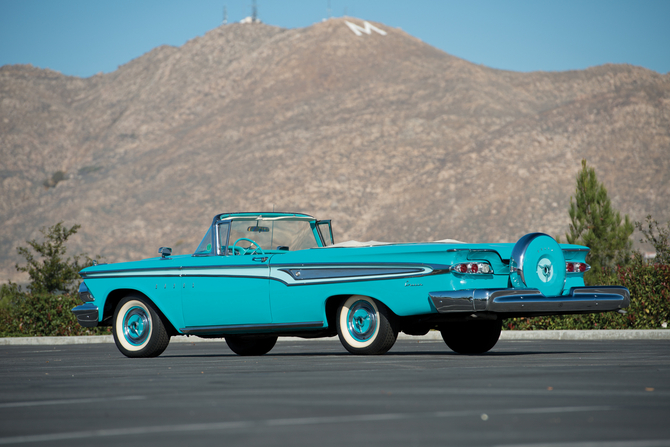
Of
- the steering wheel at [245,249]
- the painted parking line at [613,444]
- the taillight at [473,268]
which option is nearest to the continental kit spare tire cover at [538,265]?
the taillight at [473,268]

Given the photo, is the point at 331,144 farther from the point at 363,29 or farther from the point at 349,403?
the point at 349,403

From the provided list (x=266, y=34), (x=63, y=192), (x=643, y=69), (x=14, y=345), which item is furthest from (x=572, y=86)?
(x=14, y=345)

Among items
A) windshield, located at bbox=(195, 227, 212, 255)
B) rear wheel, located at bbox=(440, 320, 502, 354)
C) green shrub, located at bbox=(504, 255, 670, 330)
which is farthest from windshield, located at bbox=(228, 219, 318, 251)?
green shrub, located at bbox=(504, 255, 670, 330)

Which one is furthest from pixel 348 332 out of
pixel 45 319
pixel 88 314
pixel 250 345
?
pixel 45 319

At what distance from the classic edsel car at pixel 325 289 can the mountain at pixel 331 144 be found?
2176 inches

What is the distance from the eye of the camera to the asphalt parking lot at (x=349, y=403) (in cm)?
462

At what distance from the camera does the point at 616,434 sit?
4.53m

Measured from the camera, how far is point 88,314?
39.4 ft

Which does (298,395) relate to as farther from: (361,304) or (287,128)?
(287,128)

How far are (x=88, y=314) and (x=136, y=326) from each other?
2.73 feet

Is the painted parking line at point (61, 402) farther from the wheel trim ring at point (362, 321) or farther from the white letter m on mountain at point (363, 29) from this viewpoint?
the white letter m on mountain at point (363, 29)

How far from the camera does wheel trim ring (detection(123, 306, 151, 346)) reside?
1148cm

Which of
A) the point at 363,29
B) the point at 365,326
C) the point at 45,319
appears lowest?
the point at 45,319

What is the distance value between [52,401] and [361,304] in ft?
14.1
